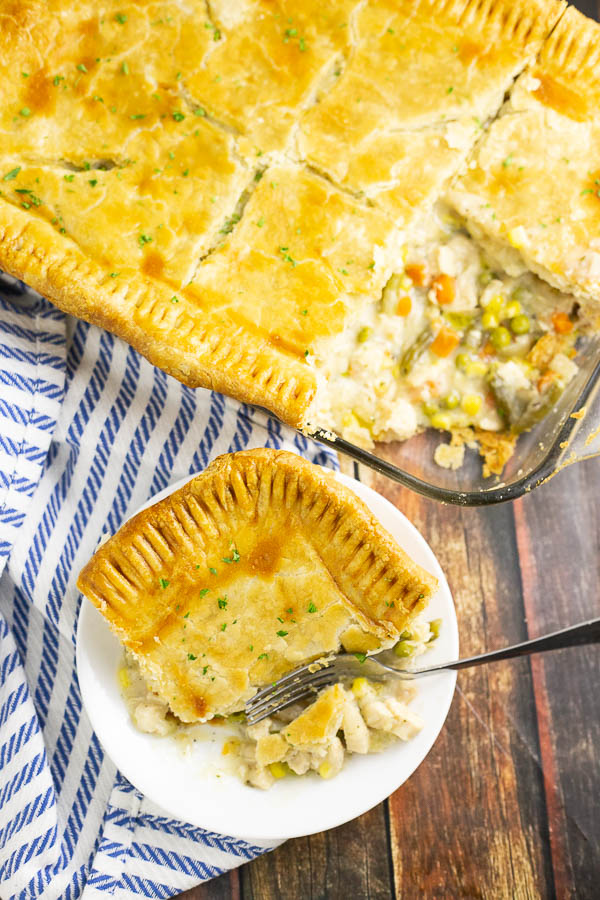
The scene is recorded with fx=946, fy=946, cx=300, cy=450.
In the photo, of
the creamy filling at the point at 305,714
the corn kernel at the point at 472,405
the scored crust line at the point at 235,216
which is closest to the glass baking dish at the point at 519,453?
the corn kernel at the point at 472,405

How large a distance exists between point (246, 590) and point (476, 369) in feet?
4.70

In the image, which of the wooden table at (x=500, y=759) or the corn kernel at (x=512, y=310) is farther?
the corn kernel at (x=512, y=310)

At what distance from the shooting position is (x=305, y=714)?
3.20 meters

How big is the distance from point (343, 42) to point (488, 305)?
1.21 meters

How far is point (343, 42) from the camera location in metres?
3.75

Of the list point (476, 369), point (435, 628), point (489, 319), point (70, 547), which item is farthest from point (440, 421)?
point (70, 547)

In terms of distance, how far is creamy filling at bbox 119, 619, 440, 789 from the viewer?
10.6ft

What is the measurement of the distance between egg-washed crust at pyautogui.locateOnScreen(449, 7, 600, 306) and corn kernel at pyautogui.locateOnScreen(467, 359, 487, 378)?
1.60 feet

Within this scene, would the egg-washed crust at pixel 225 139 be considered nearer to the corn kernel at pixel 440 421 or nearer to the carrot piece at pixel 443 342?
the carrot piece at pixel 443 342

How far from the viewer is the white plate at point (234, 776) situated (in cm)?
325

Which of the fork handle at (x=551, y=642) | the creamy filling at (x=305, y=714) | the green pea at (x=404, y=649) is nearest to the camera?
the fork handle at (x=551, y=642)

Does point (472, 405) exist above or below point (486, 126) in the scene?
below

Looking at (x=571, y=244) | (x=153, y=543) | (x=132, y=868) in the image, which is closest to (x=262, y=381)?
(x=153, y=543)

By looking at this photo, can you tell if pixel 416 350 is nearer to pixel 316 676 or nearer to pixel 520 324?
pixel 520 324
